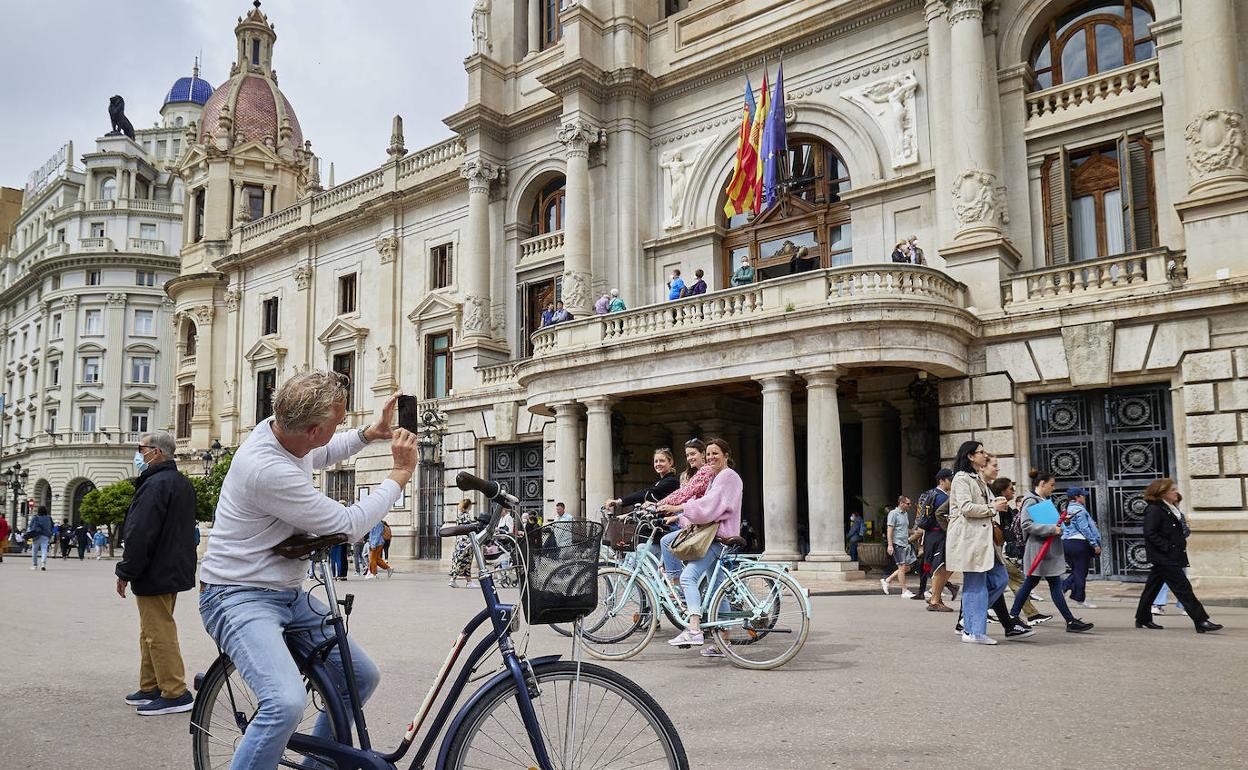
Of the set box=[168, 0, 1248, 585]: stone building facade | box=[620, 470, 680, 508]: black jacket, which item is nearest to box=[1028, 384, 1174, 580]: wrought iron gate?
box=[168, 0, 1248, 585]: stone building facade

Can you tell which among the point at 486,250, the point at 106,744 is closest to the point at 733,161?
the point at 486,250

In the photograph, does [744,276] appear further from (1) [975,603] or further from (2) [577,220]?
(1) [975,603]

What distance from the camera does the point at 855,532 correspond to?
21.4 m

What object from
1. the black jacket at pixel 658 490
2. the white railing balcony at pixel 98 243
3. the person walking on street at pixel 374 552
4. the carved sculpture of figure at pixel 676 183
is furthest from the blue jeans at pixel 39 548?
the white railing balcony at pixel 98 243

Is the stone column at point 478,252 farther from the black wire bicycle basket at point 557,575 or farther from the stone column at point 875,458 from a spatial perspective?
the black wire bicycle basket at point 557,575

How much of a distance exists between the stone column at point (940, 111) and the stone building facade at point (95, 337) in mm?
56028

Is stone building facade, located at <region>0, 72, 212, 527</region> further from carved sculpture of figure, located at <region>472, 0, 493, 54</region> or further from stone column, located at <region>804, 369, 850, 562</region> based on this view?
stone column, located at <region>804, 369, 850, 562</region>

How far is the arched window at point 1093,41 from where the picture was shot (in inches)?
752

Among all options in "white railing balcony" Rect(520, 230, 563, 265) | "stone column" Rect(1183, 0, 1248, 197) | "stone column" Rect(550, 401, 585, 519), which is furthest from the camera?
"white railing balcony" Rect(520, 230, 563, 265)

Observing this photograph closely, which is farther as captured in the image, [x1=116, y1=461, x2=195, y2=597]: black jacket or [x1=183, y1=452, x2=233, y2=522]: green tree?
[x1=183, y1=452, x2=233, y2=522]: green tree

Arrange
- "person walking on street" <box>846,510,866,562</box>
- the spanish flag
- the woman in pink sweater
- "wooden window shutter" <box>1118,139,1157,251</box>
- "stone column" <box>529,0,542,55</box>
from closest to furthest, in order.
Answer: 1. the woman in pink sweater
2. "wooden window shutter" <box>1118,139,1157,251</box>
3. "person walking on street" <box>846,510,866,562</box>
4. the spanish flag
5. "stone column" <box>529,0,542,55</box>

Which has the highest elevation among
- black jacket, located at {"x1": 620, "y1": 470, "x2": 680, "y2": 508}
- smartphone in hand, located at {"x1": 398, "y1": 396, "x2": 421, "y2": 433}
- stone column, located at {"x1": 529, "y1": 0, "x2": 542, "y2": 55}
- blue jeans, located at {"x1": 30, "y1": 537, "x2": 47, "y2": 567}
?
stone column, located at {"x1": 529, "y1": 0, "x2": 542, "y2": 55}

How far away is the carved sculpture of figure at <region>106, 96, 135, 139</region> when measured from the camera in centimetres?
7875

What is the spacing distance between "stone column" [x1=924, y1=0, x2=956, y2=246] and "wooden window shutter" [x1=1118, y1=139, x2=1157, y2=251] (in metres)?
3.26
